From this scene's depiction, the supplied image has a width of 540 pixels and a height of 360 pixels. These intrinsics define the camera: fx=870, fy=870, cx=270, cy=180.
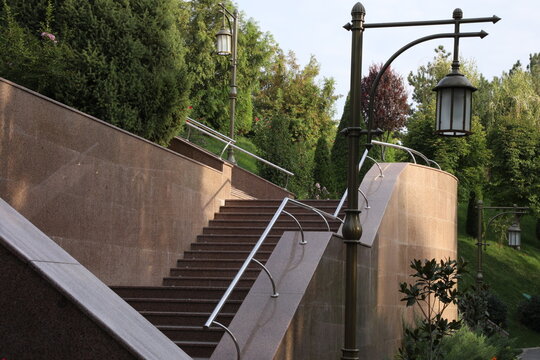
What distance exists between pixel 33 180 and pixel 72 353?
5.88 m

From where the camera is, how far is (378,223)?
45.6ft

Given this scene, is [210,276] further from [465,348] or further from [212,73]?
[212,73]

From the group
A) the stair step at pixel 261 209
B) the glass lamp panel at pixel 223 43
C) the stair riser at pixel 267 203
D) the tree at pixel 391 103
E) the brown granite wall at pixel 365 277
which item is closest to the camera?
the brown granite wall at pixel 365 277

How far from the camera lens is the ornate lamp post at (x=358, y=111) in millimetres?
9078

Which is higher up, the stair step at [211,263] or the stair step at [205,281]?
the stair step at [211,263]

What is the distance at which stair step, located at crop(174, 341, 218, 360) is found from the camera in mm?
10602

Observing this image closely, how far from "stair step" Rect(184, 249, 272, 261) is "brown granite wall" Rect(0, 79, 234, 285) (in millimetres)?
197

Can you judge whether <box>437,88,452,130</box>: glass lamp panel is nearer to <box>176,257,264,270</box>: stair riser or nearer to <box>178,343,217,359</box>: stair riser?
<box>178,343,217,359</box>: stair riser

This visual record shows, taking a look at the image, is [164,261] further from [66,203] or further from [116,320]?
[116,320]

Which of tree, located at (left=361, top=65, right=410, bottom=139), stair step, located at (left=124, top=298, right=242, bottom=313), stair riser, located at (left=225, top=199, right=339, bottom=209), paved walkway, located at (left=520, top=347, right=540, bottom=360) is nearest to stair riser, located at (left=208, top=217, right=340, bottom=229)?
stair riser, located at (left=225, top=199, right=339, bottom=209)

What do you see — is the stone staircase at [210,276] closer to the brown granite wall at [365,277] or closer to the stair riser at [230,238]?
the stair riser at [230,238]

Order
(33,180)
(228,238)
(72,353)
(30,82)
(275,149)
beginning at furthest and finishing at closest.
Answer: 1. (275,149)
2. (228,238)
3. (30,82)
4. (33,180)
5. (72,353)

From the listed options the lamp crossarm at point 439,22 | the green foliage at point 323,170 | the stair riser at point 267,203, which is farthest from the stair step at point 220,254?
the green foliage at point 323,170

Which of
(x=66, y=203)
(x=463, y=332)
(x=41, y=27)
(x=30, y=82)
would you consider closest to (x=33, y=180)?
(x=66, y=203)
